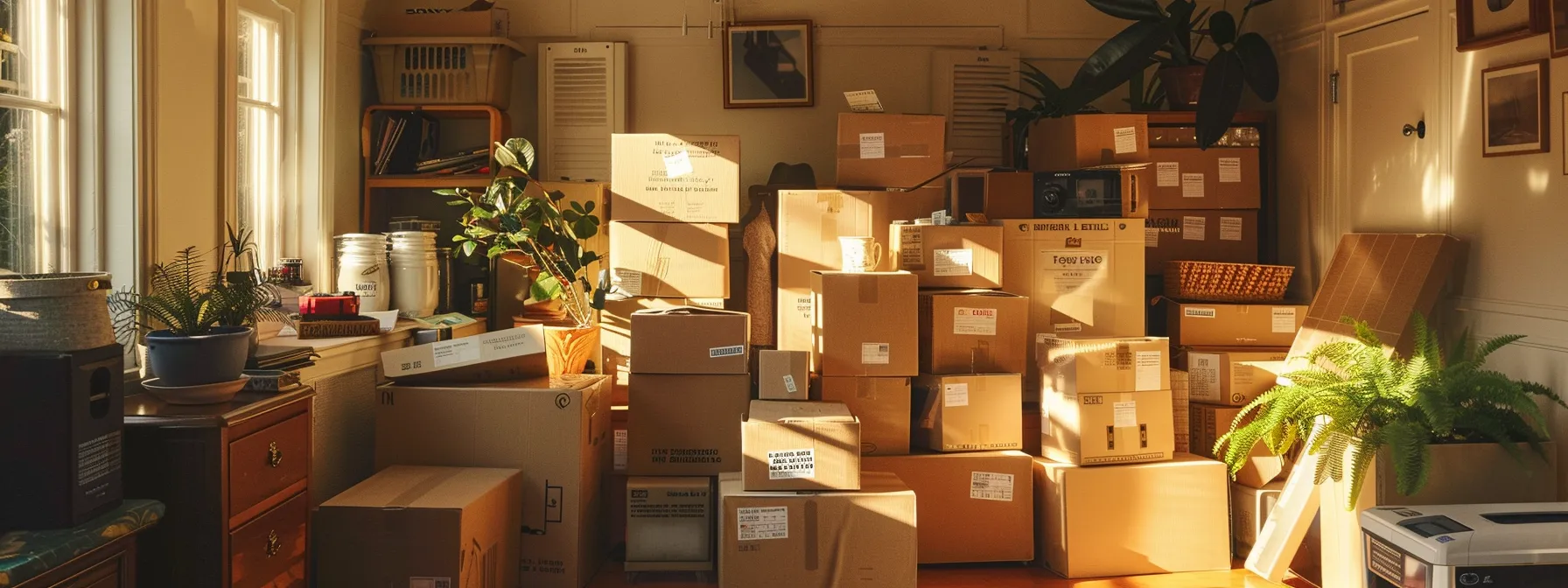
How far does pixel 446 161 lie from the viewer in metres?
4.45

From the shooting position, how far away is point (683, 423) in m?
3.57

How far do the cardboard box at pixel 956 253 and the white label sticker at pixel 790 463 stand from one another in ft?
3.26

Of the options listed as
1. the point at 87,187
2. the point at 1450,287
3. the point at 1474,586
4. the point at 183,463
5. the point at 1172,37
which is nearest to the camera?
the point at 183,463

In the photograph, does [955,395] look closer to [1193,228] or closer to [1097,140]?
[1097,140]

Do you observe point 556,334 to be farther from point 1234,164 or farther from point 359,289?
point 1234,164

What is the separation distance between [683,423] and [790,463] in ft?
1.95

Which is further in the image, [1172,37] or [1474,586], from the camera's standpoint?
[1172,37]

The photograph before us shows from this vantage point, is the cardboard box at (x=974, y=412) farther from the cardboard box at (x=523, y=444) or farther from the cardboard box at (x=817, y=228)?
the cardboard box at (x=523, y=444)

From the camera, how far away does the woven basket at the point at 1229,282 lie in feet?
13.5

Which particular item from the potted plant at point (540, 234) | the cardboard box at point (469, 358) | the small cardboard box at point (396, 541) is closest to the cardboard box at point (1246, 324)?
the potted plant at point (540, 234)

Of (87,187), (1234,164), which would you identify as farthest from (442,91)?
(1234,164)

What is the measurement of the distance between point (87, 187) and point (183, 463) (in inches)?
40.8

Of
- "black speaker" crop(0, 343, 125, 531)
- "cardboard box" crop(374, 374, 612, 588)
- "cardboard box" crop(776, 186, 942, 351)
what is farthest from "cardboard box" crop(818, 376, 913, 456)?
"black speaker" crop(0, 343, 125, 531)

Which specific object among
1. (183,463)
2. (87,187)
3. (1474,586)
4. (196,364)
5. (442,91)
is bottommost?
(1474,586)
